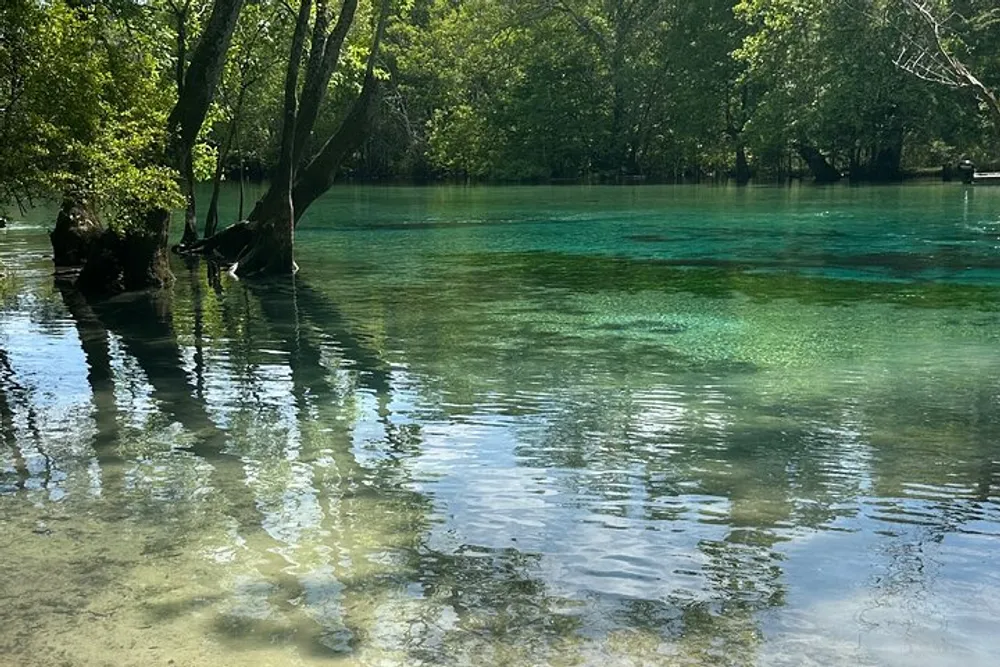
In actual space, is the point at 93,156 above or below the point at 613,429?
above

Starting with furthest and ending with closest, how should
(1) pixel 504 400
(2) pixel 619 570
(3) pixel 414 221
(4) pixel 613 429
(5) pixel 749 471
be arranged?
(3) pixel 414 221, (1) pixel 504 400, (4) pixel 613 429, (5) pixel 749 471, (2) pixel 619 570

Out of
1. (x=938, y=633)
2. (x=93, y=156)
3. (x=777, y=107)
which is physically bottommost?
(x=938, y=633)

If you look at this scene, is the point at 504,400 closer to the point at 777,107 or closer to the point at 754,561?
the point at 754,561

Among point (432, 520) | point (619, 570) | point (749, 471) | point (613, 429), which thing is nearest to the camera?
point (619, 570)

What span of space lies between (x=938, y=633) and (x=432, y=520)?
3153 mm

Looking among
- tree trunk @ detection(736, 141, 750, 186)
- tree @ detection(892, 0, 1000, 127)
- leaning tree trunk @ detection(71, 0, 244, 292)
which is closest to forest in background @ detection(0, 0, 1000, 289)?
leaning tree trunk @ detection(71, 0, 244, 292)

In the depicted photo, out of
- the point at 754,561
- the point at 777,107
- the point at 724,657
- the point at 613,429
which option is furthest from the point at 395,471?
the point at 777,107

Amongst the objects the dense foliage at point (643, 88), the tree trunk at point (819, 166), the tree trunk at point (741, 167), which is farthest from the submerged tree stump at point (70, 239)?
the tree trunk at point (741, 167)

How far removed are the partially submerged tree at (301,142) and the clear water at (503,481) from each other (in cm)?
401

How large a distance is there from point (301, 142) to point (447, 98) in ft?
203

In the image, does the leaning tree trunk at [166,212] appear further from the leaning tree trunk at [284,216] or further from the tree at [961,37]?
the tree at [961,37]

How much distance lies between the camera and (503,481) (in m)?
7.86

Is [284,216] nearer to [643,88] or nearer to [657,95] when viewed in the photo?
[643,88]

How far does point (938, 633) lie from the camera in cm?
525
